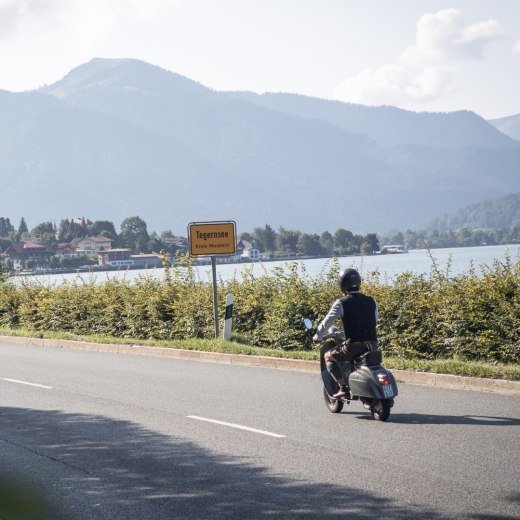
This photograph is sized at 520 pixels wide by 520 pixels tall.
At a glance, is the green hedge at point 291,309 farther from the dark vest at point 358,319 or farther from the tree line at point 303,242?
the tree line at point 303,242

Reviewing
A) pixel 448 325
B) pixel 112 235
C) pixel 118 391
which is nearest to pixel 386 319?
pixel 448 325

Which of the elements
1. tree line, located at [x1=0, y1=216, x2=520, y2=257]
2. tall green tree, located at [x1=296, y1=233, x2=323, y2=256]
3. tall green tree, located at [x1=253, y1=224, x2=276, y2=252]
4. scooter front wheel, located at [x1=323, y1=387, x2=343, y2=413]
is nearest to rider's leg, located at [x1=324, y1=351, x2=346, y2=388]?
scooter front wheel, located at [x1=323, y1=387, x2=343, y2=413]

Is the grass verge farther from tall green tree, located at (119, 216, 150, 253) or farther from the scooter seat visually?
tall green tree, located at (119, 216, 150, 253)

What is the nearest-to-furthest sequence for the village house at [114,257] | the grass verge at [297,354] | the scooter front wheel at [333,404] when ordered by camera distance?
the scooter front wheel at [333,404] → the grass verge at [297,354] → the village house at [114,257]

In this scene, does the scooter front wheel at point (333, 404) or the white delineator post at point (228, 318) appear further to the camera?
the white delineator post at point (228, 318)

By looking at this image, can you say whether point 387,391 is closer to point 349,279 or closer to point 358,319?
point 358,319

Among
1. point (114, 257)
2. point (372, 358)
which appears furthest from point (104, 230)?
point (372, 358)

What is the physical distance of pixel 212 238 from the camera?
2064 centimetres

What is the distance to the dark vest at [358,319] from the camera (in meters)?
9.69

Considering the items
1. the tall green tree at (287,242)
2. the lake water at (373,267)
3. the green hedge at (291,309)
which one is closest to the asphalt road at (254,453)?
the green hedge at (291,309)

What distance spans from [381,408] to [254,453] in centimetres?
194

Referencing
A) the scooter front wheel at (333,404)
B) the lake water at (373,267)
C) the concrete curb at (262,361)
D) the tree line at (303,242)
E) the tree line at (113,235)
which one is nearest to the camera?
the scooter front wheel at (333,404)

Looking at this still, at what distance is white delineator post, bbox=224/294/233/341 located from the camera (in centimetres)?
1880

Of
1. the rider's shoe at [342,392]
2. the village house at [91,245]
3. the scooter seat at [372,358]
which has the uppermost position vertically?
the village house at [91,245]
